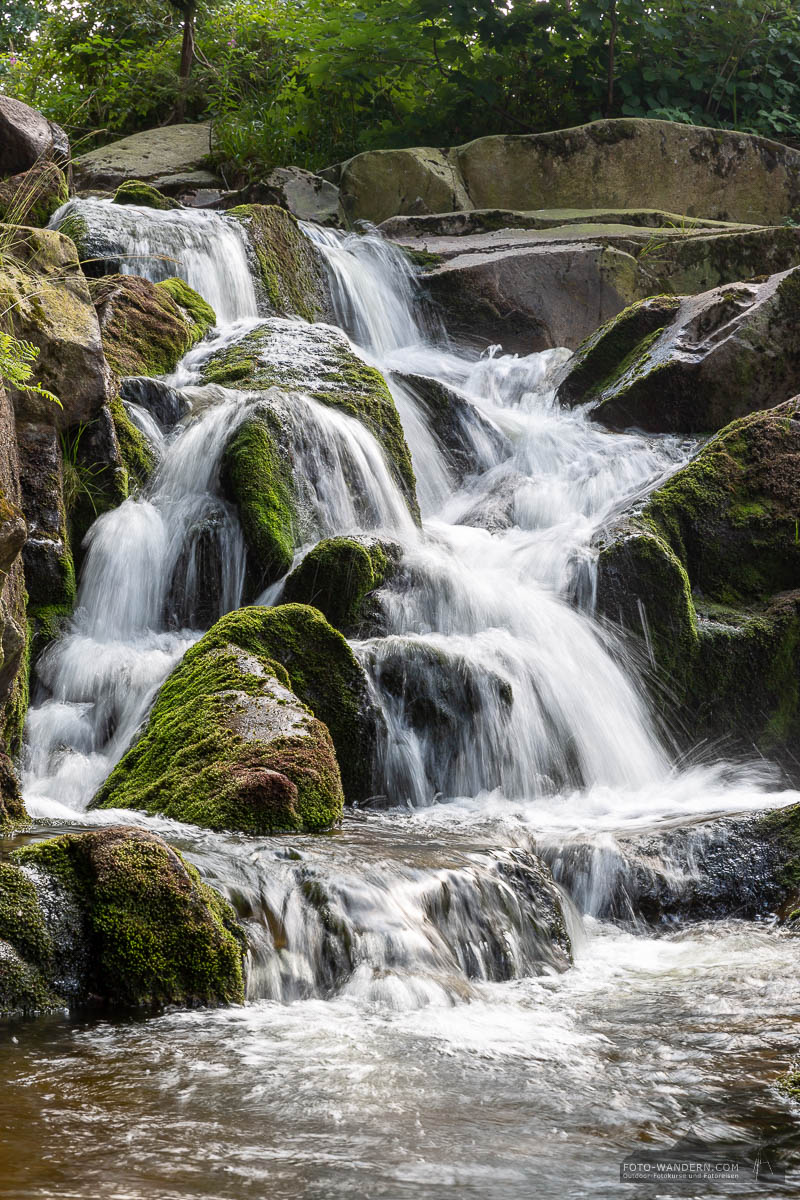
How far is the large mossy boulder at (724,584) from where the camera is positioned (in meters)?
6.94

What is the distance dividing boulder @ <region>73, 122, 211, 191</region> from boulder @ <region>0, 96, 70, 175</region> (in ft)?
7.51

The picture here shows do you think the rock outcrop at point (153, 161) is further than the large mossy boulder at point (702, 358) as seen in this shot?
Yes

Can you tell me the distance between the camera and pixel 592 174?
47.9 ft

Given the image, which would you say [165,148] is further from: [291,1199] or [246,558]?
[291,1199]

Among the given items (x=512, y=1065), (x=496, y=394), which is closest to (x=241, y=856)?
(x=512, y=1065)

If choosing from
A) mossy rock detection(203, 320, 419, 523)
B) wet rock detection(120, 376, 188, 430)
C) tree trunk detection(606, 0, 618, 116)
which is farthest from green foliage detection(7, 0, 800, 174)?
wet rock detection(120, 376, 188, 430)

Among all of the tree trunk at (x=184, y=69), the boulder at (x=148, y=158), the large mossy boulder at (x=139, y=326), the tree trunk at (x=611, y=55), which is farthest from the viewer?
the tree trunk at (x=184, y=69)

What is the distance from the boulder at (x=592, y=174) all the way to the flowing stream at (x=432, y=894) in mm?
5502

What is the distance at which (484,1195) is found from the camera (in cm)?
202

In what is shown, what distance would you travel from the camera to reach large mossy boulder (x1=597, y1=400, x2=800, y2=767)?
6.94m

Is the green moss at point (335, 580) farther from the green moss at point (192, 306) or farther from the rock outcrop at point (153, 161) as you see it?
the rock outcrop at point (153, 161)

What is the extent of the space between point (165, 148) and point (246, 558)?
11.1 metres

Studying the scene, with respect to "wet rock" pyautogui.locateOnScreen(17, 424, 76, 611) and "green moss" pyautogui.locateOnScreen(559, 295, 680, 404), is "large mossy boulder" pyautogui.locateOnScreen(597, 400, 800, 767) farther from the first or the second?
"wet rock" pyautogui.locateOnScreen(17, 424, 76, 611)

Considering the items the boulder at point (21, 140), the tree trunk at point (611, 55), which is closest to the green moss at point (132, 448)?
the boulder at point (21, 140)
